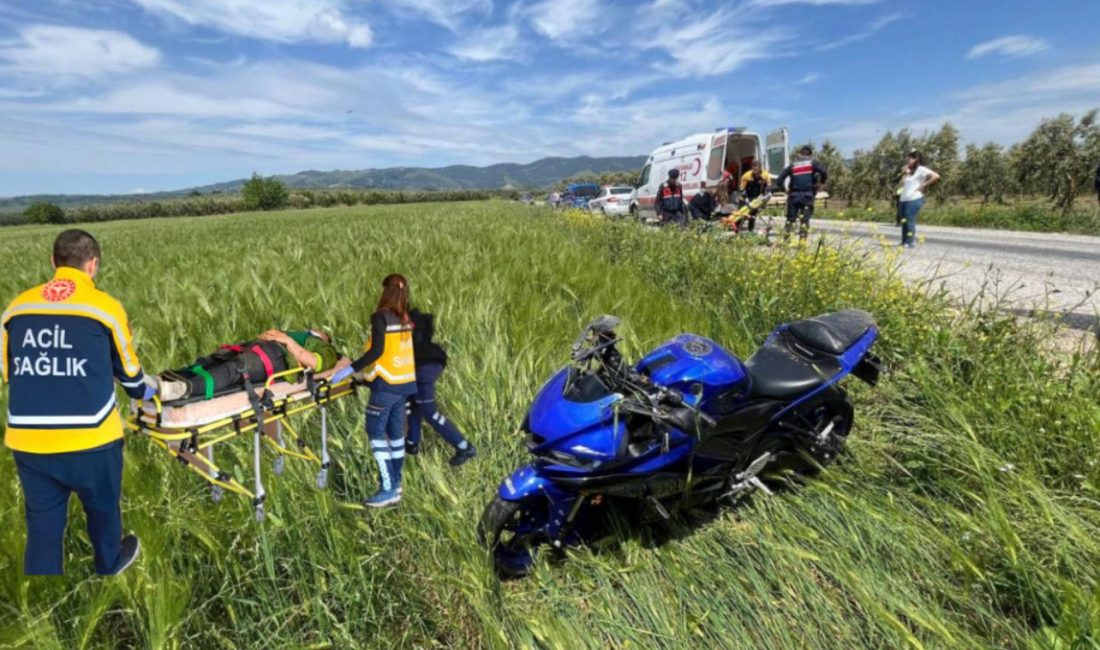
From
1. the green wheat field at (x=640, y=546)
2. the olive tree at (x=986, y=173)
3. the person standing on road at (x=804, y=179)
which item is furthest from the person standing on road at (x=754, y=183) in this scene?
the olive tree at (x=986, y=173)

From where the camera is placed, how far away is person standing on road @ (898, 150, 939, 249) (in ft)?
33.3

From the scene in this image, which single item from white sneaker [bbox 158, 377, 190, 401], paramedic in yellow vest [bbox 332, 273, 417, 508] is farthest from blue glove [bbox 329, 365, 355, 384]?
white sneaker [bbox 158, 377, 190, 401]

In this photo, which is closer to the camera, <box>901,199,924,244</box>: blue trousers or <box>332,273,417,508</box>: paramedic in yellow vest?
<box>332,273,417,508</box>: paramedic in yellow vest

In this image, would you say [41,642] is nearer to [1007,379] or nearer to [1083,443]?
[1083,443]

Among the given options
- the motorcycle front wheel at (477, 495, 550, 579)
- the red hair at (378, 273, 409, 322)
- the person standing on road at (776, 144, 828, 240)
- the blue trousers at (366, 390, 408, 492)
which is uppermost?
the person standing on road at (776, 144, 828, 240)

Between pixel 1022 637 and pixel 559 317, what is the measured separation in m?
3.40

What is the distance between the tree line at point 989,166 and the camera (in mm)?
29188

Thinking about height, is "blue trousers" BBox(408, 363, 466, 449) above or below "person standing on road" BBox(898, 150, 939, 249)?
below

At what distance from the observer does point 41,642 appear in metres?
1.55

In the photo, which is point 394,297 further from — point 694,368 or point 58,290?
point 694,368

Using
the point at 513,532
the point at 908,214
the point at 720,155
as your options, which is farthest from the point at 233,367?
the point at 720,155

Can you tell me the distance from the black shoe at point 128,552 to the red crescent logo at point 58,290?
2.90 feet

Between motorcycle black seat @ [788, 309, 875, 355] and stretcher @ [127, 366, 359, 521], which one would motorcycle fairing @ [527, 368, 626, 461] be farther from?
motorcycle black seat @ [788, 309, 875, 355]

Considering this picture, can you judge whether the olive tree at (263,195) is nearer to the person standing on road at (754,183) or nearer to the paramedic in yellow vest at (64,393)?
the person standing on road at (754,183)
